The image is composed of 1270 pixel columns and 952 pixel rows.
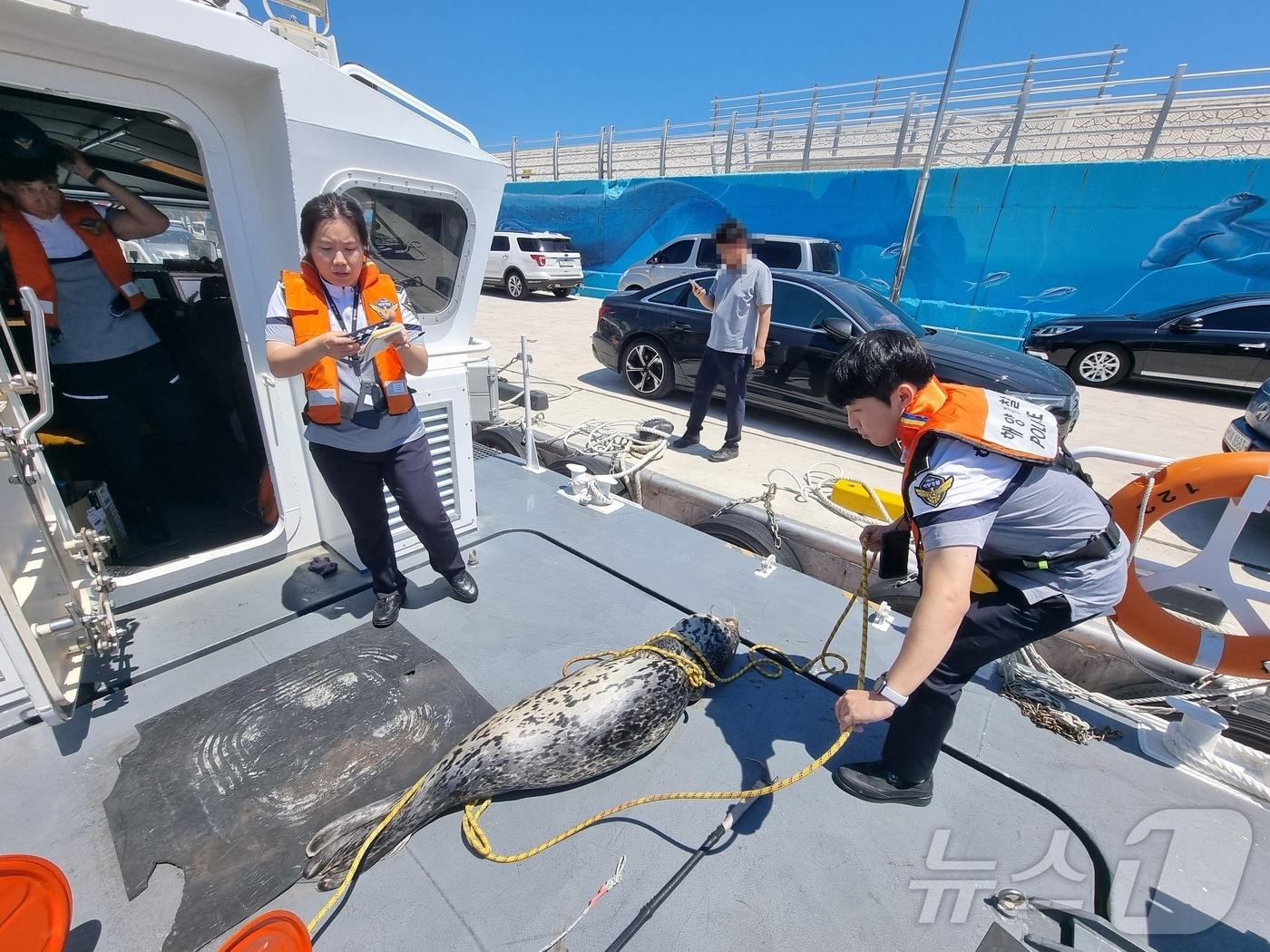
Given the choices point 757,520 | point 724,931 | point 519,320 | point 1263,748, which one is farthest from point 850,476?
point 519,320

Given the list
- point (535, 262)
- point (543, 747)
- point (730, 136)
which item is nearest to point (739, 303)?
point (543, 747)

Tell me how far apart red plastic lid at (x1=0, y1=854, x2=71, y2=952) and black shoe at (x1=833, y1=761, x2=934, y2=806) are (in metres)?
2.13

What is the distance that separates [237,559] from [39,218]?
169 centimetres

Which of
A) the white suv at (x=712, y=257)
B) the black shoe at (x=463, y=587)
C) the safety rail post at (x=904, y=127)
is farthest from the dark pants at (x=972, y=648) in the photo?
the safety rail post at (x=904, y=127)

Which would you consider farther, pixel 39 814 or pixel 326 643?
pixel 326 643

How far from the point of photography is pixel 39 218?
2.38m

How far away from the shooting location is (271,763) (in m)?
2.05

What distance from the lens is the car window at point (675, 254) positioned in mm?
12148

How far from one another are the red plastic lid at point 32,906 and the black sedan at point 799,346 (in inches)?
213

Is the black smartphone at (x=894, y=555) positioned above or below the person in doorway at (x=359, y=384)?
below

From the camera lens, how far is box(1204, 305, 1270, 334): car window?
7.67 m

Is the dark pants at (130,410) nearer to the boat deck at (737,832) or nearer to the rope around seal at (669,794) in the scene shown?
the boat deck at (737,832)

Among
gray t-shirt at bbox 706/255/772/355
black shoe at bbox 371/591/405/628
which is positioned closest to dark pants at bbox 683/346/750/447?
gray t-shirt at bbox 706/255/772/355

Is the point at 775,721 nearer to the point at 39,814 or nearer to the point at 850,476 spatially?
the point at 39,814
